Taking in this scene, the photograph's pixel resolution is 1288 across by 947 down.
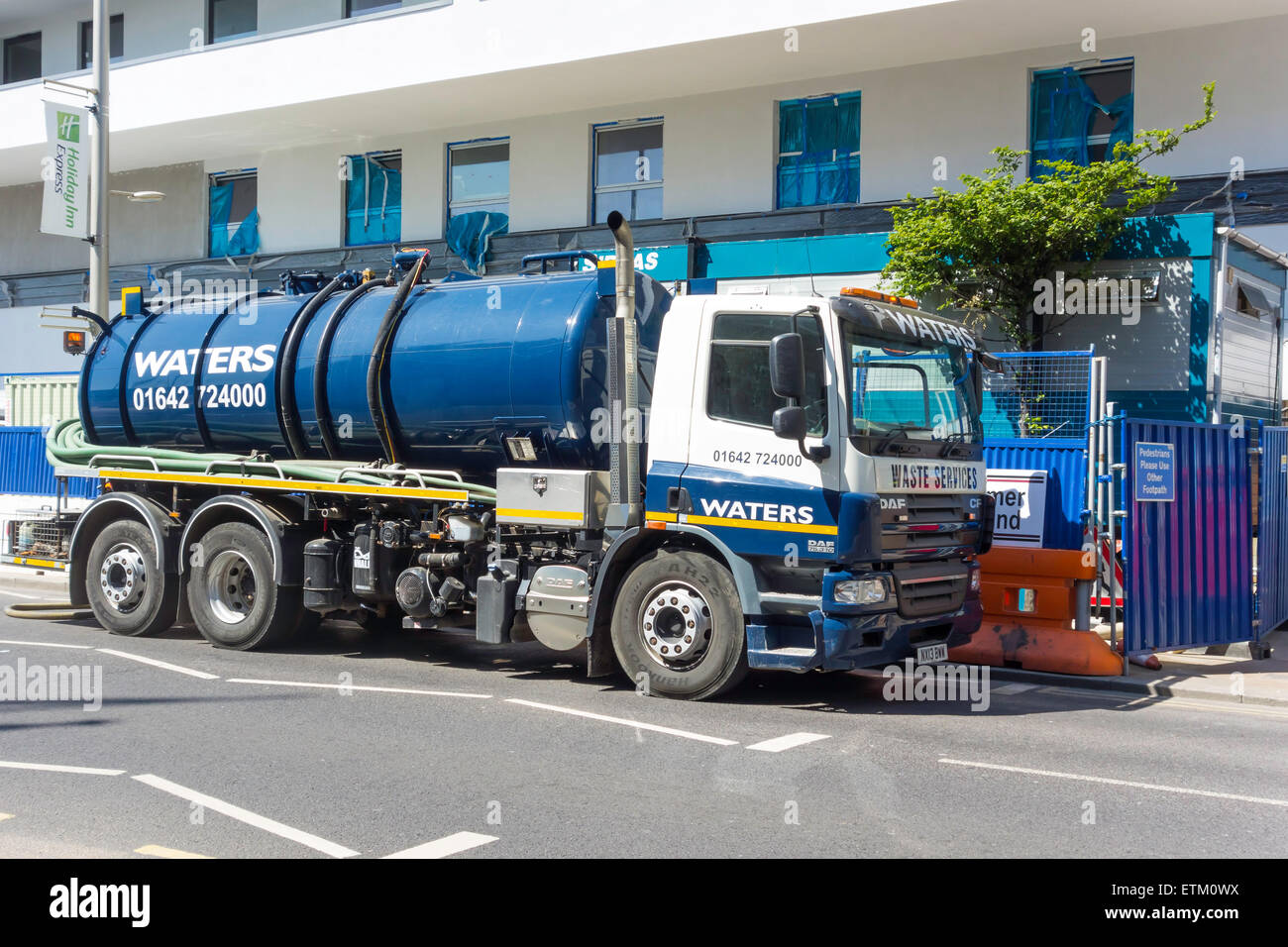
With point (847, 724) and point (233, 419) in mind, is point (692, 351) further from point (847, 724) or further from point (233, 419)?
point (233, 419)

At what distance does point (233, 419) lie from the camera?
11656mm

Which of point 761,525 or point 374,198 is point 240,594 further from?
point 374,198

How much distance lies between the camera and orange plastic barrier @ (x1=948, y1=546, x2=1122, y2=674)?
10188 millimetres

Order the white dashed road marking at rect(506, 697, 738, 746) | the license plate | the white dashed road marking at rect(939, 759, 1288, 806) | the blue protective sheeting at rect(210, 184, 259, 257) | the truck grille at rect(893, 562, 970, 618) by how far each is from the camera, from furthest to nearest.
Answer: the blue protective sheeting at rect(210, 184, 259, 257) < the license plate < the truck grille at rect(893, 562, 970, 618) < the white dashed road marking at rect(506, 697, 738, 746) < the white dashed road marking at rect(939, 759, 1288, 806)

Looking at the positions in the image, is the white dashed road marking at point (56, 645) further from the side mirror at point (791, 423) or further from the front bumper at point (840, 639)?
the side mirror at point (791, 423)

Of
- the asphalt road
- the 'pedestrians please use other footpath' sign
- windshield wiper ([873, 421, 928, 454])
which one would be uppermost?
windshield wiper ([873, 421, 928, 454])

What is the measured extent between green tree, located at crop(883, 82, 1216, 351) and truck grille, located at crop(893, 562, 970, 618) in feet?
24.1

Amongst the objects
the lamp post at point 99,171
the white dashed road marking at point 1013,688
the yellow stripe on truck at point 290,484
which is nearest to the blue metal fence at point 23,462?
the lamp post at point 99,171

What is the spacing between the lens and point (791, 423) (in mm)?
8156

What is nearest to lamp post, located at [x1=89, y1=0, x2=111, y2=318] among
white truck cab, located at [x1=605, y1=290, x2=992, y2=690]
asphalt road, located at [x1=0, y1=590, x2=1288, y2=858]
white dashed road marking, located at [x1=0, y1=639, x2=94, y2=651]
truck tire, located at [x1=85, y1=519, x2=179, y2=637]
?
truck tire, located at [x1=85, y1=519, x2=179, y2=637]

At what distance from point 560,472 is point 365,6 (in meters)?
17.3

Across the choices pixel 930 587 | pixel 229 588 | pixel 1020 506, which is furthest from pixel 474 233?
pixel 930 587

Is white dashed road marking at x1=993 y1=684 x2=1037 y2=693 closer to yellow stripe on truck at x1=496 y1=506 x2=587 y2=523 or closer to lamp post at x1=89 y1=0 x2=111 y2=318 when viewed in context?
yellow stripe on truck at x1=496 y1=506 x2=587 y2=523
